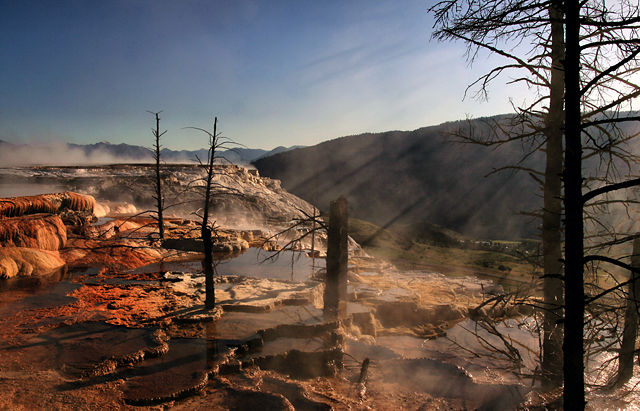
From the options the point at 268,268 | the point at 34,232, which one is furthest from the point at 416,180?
the point at 34,232

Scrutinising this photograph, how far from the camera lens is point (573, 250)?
2.90 m

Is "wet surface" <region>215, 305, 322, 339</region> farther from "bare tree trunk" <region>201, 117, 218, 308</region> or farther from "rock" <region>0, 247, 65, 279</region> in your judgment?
"rock" <region>0, 247, 65, 279</region>

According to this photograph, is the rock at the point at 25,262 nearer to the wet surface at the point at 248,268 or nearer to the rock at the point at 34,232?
the rock at the point at 34,232

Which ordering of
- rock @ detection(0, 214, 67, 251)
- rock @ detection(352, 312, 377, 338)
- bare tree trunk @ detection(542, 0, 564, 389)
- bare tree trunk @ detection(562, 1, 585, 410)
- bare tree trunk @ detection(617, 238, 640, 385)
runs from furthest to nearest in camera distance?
rock @ detection(0, 214, 67, 251)
rock @ detection(352, 312, 377, 338)
bare tree trunk @ detection(617, 238, 640, 385)
bare tree trunk @ detection(542, 0, 564, 389)
bare tree trunk @ detection(562, 1, 585, 410)

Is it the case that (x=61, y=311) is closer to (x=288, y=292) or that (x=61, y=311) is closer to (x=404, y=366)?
(x=288, y=292)

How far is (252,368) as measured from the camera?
796 cm

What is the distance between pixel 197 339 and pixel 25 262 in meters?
9.46

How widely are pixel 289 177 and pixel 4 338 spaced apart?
6829 cm

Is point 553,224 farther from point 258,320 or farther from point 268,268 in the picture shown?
point 268,268

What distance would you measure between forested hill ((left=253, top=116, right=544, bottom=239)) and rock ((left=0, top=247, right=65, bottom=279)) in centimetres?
3583

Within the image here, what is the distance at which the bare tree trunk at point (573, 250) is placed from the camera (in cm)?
285

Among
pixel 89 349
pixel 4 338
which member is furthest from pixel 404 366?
pixel 4 338

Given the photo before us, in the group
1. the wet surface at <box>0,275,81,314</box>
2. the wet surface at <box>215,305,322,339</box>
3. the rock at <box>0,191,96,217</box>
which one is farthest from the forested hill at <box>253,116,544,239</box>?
the wet surface at <box>215,305,322,339</box>

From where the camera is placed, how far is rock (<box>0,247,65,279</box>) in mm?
13055
